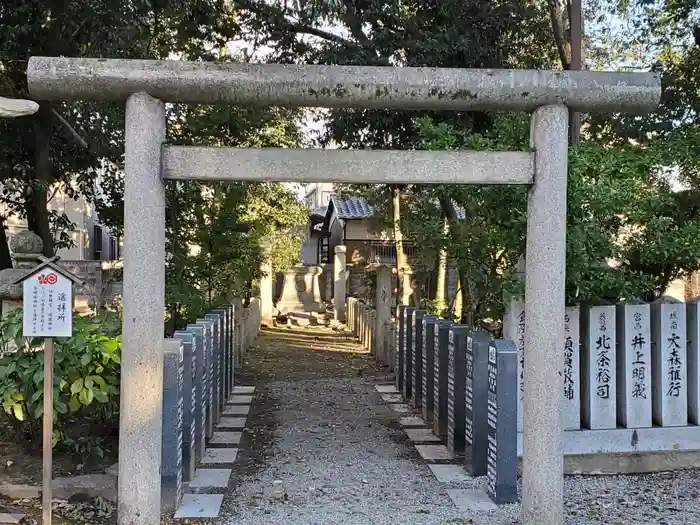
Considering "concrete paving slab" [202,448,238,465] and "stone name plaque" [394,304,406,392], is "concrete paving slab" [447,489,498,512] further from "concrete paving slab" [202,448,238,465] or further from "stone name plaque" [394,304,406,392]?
"stone name plaque" [394,304,406,392]

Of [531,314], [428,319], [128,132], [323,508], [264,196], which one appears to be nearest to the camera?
[128,132]

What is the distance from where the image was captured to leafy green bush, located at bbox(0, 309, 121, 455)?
5359 mm

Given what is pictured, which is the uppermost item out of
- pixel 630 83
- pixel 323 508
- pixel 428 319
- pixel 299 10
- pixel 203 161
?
pixel 299 10

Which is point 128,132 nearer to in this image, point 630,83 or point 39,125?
point 630,83

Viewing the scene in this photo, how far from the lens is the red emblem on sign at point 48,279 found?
15.4 feet

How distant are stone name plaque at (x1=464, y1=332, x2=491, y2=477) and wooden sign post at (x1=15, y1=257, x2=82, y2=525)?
3.41 meters

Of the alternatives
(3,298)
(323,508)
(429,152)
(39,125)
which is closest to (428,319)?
(323,508)

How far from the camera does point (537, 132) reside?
190 inches

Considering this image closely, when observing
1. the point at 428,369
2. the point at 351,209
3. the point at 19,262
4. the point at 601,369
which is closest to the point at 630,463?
the point at 601,369

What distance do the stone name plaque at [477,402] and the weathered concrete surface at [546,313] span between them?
45.5 inches

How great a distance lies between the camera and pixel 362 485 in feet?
19.7

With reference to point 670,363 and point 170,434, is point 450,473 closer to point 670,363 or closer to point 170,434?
point 670,363

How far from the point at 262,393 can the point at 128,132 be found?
6.73 metres

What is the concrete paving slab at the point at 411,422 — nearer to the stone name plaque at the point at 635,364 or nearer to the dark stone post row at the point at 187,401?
the dark stone post row at the point at 187,401
